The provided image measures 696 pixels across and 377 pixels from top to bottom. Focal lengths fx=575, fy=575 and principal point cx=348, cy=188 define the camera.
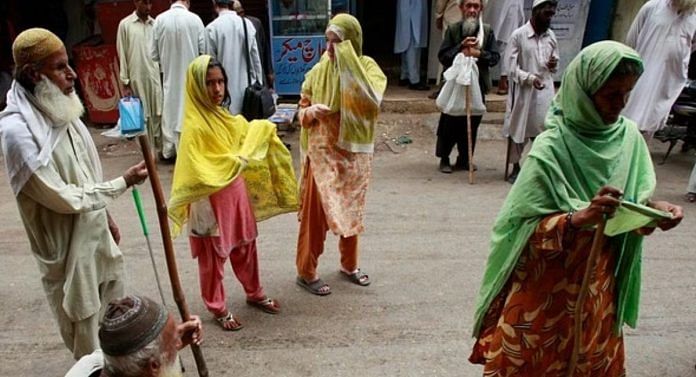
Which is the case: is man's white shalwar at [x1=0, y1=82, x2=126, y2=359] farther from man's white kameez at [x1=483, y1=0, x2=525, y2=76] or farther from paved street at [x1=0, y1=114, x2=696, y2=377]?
man's white kameez at [x1=483, y1=0, x2=525, y2=76]

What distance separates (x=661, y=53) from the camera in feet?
19.1

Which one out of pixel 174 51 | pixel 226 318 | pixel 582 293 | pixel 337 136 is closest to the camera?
pixel 582 293

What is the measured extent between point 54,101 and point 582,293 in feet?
7.20

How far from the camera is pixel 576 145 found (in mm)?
2002

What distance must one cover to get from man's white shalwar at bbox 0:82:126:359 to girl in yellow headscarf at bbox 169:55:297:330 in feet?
1.76

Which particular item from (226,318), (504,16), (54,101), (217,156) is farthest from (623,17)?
(54,101)

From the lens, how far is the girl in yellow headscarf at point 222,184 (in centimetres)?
309

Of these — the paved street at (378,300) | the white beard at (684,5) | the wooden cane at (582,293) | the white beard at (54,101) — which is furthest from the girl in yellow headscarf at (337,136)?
the white beard at (684,5)

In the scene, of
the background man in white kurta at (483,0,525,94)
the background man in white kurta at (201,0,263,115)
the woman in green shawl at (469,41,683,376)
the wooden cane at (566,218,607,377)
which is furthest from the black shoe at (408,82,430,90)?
the wooden cane at (566,218,607,377)

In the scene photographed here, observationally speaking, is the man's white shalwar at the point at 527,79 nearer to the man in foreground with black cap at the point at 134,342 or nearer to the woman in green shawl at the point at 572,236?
the woman in green shawl at the point at 572,236

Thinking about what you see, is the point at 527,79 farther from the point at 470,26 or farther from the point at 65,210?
the point at 65,210

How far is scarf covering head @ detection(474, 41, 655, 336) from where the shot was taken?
1943 mm

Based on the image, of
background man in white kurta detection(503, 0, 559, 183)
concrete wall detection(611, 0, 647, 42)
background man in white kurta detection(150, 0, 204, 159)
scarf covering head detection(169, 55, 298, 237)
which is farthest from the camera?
concrete wall detection(611, 0, 647, 42)

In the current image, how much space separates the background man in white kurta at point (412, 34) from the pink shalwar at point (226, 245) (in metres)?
5.85
